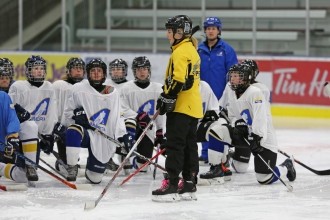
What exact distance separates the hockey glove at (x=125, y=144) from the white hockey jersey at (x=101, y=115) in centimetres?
3

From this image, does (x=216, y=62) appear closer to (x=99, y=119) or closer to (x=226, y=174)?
(x=226, y=174)

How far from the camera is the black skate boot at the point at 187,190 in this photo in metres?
4.38

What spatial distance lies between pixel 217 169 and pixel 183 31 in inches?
44.3

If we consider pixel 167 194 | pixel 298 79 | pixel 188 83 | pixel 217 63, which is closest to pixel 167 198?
pixel 167 194

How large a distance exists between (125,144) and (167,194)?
0.84 metres

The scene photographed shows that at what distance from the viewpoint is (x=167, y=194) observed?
434 centimetres

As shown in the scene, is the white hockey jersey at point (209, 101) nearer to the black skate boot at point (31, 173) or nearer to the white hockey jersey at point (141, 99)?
the white hockey jersey at point (141, 99)

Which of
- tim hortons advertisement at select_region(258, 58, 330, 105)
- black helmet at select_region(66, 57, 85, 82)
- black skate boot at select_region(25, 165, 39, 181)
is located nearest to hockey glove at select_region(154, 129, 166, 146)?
black helmet at select_region(66, 57, 85, 82)

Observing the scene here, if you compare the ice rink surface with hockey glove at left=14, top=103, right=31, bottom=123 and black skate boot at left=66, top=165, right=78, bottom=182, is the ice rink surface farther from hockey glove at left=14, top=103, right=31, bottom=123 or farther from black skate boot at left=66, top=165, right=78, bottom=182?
hockey glove at left=14, top=103, right=31, bottom=123

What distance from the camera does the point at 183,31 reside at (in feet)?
14.2

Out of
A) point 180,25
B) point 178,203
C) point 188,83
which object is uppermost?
point 180,25

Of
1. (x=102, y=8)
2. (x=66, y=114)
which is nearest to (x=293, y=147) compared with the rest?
(x=66, y=114)

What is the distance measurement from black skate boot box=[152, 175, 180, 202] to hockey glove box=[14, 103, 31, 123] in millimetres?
1019

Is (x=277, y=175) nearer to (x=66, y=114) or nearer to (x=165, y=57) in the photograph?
(x=66, y=114)
